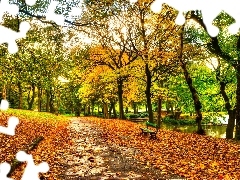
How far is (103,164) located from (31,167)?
7.63 feet

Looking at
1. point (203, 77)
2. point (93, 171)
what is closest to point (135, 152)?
point (93, 171)

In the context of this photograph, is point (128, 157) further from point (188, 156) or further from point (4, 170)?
point (4, 170)

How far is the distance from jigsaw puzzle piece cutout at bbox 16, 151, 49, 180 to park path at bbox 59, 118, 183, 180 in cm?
67

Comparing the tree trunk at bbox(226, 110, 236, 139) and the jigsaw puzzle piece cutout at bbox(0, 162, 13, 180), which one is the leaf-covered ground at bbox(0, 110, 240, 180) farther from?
the tree trunk at bbox(226, 110, 236, 139)

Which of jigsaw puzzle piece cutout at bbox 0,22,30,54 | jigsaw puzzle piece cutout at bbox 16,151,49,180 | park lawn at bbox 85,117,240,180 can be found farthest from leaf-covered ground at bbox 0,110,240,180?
jigsaw puzzle piece cutout at bbox 0,22,30,54

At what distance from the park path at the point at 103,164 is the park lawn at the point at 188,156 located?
1.82 feet

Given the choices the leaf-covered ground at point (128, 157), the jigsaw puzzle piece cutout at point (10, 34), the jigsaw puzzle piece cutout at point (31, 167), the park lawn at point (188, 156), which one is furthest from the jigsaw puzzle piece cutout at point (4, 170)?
the park lawn at point (188, 156)

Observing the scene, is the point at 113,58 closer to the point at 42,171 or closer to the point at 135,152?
the point at 135,152

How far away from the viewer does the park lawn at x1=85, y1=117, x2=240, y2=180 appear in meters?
10.4

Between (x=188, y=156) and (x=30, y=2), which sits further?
(x=188, y=156)

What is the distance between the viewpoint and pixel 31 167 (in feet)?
35.4

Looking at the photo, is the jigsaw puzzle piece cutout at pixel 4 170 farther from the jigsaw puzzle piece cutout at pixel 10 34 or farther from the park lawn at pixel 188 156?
the park lawn at pixel 188 156

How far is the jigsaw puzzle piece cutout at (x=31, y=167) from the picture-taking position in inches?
371

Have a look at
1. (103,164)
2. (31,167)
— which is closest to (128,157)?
(103,164)
